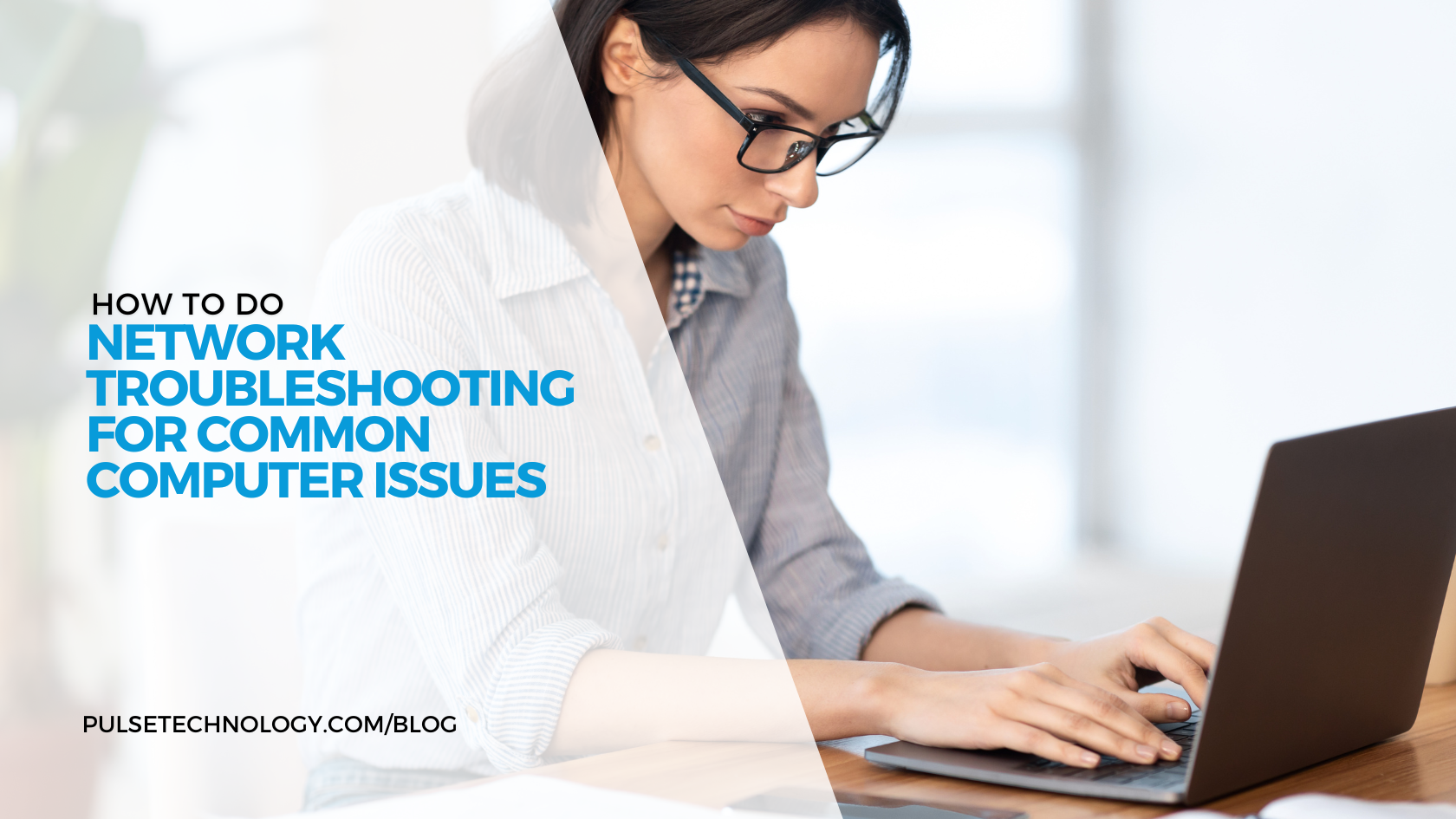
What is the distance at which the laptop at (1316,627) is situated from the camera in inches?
27.5

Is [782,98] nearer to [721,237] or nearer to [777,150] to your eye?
[777,150]

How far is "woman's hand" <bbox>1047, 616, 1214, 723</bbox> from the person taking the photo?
93cm

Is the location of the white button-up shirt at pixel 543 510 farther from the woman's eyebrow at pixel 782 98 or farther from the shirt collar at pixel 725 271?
the woman's eyebrow at pixel 782 98

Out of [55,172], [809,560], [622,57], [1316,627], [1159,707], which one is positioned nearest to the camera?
[1316,627]

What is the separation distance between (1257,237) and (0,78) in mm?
2899

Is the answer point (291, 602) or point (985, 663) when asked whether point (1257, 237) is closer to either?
point (985, 663)

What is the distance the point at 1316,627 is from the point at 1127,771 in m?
0.14

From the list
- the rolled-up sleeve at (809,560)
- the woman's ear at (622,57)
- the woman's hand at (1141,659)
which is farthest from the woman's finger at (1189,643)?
the woman's ear at (622,57)

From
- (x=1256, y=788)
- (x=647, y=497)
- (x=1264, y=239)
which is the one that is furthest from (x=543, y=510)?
(x=1264, y=239)

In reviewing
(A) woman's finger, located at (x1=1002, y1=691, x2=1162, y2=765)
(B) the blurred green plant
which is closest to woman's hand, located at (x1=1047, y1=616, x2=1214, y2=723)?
(A) woman's finger, located at (x1=1002, y1=691, x2=1162, y2=765)

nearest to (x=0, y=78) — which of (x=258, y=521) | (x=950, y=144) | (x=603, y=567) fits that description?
(x=258, y=521)

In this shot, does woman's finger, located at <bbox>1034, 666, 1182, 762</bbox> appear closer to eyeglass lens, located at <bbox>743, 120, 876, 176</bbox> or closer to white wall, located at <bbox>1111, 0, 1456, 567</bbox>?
eyeglass lens, located at <bbox>743, 120, 876, 176</bbox>

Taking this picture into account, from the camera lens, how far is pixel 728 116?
1.14 meters

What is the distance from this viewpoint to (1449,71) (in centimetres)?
299
